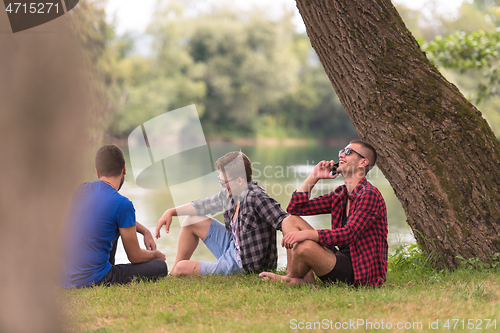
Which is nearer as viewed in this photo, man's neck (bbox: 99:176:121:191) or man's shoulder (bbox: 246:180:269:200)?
man's neck (bbox: 99:176:121:191)

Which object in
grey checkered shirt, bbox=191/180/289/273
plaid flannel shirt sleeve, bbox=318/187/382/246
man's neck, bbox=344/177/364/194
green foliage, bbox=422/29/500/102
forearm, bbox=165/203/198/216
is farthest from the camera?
green foliage, bbox=422/29/500/102

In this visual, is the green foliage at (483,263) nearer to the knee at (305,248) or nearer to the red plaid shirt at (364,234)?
the red plaid shirt at (364,234)

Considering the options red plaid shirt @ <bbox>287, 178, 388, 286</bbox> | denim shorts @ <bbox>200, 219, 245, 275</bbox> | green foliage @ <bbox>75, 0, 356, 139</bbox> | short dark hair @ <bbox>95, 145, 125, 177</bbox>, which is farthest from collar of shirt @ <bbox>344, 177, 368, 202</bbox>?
green foliage @ <bbox>75, 0, 356, 139</bbox>

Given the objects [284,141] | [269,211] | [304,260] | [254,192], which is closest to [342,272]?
[304,260]

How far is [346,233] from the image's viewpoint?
322 centimetres

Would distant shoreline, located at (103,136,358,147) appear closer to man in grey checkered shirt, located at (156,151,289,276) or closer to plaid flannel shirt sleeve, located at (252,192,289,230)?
man in grey checkered shirt, located at (156,151,289,276)

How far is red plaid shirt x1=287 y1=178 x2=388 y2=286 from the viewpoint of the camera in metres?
3.24

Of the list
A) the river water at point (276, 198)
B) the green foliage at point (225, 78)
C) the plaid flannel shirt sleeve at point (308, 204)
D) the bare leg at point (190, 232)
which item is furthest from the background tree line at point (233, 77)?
the plaid flannel shirt sleeve at point (308, 204)

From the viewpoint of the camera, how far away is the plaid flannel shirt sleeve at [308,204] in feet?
12.2

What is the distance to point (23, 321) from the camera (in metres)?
1.49

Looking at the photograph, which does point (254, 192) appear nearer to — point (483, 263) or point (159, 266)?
point (159, 266)

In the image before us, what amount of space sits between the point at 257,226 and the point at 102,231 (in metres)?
1.33

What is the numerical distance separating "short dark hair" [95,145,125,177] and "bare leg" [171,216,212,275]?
1.05m

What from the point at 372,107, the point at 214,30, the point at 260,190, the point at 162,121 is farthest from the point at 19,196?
the point at 214,30
